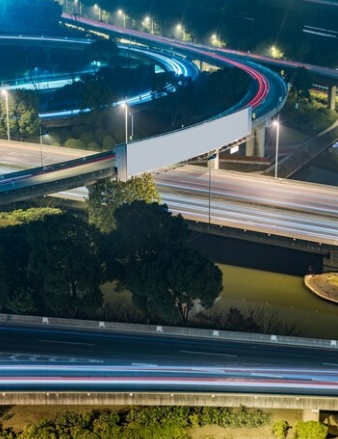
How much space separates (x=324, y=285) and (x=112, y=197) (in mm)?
20022

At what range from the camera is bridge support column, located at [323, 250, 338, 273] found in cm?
6469

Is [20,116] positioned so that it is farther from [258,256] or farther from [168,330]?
[168,330]

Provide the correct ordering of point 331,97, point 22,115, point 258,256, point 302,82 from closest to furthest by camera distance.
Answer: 1. point 258,256
2. point 22,115
3. point 331,97
4. point 302,82

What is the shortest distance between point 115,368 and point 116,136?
6079 cm

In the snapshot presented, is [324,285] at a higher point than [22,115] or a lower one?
lower

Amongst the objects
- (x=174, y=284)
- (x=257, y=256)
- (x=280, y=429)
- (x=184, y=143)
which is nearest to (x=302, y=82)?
(x=184, y=143)

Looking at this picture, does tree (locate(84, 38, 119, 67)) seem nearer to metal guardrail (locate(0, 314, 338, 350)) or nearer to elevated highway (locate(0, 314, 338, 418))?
metal guardrail (locate(0, 314, 338, 350))

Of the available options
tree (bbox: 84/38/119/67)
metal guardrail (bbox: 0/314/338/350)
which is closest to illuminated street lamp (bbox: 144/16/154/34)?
tree (bbox: 84/38/119/67)

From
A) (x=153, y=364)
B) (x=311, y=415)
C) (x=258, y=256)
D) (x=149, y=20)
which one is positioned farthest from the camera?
(x=149, y=20)

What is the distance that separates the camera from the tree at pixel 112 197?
220ft

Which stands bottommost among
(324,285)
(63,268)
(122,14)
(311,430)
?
(324,285)

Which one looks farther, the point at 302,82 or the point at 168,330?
the point at 302,82

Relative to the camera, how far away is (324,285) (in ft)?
215

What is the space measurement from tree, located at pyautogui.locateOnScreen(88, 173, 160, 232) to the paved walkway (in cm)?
1541
